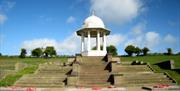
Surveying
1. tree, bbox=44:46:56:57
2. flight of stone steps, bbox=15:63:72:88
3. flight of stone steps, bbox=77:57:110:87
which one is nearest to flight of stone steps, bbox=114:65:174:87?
flight of stone steps, bbox=77:57:110:87

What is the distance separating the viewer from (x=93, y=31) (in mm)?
28125

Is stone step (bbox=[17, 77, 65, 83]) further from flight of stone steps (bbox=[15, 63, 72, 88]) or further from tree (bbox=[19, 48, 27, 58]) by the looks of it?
tree (bbox=[19, 48, 27, 58])

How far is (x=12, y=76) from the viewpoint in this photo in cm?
2019

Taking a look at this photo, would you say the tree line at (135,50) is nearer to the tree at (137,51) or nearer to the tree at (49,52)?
the tree at (137,51)

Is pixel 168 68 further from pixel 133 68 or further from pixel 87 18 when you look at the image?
pixel 87 18

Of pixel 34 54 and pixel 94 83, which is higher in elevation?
pixel 34 54

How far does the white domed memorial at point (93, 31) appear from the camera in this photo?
26.8 meters

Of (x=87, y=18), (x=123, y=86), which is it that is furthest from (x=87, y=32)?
(x=123, y=86)

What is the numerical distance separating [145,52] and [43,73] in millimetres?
29187

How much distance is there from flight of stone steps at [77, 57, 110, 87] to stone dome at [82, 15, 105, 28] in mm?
3581

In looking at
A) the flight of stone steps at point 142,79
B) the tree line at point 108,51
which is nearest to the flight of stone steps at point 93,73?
the flight of stone steps at point 142,79

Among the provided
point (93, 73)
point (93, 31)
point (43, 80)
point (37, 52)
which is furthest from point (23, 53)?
point (43, 80)

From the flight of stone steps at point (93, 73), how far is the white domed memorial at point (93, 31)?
150 cm

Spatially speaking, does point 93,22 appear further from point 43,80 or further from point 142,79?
point 142,79
